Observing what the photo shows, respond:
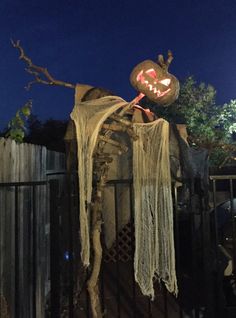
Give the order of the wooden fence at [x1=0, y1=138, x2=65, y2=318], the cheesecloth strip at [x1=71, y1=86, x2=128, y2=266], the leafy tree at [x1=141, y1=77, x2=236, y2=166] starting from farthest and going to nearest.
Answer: the leafy tree at [x1=141, y1=77, x2=236, y2=166]
the wooden fence at [x1=0, y1=138, x2=65, y2=318]
the cheesecloth strip at [x1=71, y1=86, x2=128, y2=266]

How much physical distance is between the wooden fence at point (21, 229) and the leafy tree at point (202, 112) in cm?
715

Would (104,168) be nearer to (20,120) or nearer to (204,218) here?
(204,218)

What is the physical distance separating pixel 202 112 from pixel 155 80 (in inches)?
346

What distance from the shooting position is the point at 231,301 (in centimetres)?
547

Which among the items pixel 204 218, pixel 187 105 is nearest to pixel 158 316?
pixel 204 218

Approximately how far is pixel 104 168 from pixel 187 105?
344 inches

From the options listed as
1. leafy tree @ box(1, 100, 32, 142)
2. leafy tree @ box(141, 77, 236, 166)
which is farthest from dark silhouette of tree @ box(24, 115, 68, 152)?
leafy tree @ box(1, 100, 32, 142)

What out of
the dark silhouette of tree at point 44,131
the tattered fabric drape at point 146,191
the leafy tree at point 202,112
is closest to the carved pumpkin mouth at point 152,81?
the tattered fabric drape at point 146,191

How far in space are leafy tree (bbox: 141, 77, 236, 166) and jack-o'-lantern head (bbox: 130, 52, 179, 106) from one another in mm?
7856

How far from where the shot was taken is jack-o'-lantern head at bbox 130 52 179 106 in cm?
335

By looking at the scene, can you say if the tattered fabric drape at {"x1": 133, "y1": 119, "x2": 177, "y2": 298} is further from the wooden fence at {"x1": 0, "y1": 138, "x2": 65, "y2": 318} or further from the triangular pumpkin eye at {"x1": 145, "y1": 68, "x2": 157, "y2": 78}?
the wooden fence at {"x1": 0, "y1": 138, "x2": 65, "y2": 318}

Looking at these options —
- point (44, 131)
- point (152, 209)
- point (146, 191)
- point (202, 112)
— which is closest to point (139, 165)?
point (146, 191)

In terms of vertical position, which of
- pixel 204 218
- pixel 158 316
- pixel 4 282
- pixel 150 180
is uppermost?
pixel 150 180

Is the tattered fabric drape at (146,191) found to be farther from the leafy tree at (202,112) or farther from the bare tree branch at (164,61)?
the leafy tree at (202,112)
